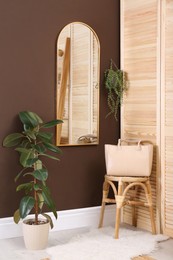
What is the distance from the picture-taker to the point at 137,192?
4.18 meters

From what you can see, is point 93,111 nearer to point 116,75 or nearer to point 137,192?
point 116,75

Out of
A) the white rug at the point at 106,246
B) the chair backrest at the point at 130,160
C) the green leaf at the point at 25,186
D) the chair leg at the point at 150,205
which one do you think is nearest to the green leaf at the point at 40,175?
the green leaf at the point at 25,186

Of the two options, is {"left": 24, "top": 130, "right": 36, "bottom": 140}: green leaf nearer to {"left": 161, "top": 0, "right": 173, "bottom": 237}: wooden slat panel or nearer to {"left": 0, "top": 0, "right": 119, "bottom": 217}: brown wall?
{"left": 0, "top": 0, "right": 119, "bottom": 217}: brown wall

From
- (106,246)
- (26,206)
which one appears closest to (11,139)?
(26,206)

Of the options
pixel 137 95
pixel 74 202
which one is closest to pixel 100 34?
pixel 137 95

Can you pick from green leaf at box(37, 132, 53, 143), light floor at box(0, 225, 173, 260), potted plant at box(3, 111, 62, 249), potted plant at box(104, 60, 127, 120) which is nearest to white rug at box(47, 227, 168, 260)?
light floor at box(0, 225, 173, 260)

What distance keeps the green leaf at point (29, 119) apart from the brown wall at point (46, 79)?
188 mm

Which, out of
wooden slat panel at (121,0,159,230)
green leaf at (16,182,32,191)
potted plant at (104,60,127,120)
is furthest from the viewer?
potted plant at (104,60,127,120)

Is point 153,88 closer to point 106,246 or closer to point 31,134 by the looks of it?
point 31,134

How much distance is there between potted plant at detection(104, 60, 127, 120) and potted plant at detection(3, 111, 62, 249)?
0.80 metres

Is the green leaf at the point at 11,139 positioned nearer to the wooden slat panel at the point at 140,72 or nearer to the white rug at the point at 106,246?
the white rug at the point at 106,246

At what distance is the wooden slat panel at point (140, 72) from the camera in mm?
3986

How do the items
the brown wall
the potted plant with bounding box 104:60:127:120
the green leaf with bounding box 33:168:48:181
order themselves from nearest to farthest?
the green leaf with bounding box 33:168:48:181 < the brown wall < the potted plant with bounding box 104:60:127:120

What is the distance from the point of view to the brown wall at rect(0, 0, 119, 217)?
378 centimetres
